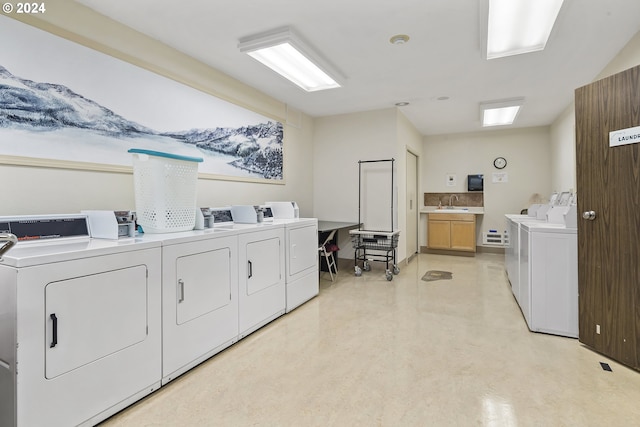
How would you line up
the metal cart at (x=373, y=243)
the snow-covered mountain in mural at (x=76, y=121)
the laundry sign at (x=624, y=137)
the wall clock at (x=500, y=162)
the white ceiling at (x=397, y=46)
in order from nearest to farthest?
the snow-covered mountain in mural at (x=76, y=121), the laundry sign at (x=624, y=137), the white ceiling at (x=397, y=46), the metal cart at (x=373, y=243), the wall clock at (x=500, y=162)

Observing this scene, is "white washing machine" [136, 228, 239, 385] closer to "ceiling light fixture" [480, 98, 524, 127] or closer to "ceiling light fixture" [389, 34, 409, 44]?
"ceiling light fixture" [389, 34, 409, 44]

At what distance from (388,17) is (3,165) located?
2880 millimetres

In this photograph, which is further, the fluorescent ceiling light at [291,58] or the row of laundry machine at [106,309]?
the fluorescent ceiling light at [291,58]

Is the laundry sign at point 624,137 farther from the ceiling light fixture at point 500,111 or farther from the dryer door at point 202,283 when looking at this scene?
the dryer door at point 202,283

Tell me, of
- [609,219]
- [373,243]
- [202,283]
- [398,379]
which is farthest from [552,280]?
[202,283]

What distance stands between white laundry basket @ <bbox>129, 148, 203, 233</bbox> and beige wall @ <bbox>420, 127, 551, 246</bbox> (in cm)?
572

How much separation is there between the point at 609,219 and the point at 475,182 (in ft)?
15.3

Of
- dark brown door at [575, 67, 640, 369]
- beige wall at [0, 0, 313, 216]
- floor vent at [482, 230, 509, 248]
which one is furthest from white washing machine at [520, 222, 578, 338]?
floor vent at [482, 230, 509, 248]

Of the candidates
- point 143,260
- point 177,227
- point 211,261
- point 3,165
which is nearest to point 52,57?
point 3,165

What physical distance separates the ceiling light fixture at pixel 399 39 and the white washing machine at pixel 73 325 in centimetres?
263

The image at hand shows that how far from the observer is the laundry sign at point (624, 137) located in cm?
212

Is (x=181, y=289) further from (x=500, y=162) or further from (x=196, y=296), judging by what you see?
(x=500, y=162)

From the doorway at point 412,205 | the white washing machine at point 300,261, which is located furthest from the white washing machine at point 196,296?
the doorway at point 412,205

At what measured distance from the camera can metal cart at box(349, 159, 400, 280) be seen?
4738 mm
